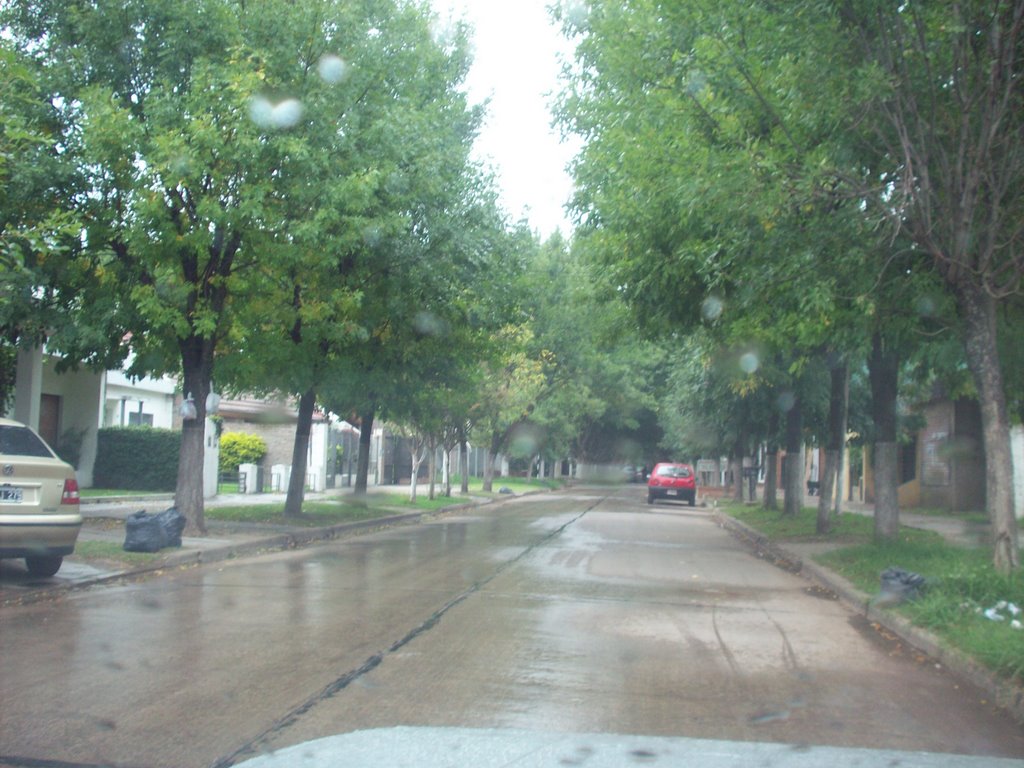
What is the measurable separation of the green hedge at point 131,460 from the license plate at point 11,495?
702 inches

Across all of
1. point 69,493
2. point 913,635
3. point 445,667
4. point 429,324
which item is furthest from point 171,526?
point 913,635

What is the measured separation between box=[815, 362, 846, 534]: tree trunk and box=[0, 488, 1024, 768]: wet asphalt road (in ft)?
22.2

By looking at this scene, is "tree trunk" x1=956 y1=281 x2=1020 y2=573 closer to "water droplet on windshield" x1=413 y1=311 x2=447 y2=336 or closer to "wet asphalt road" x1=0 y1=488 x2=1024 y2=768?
"wet asphalt road" x1=0 y1=488 x2=1024 y2=768

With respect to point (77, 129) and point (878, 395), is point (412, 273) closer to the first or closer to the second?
point (77, 129)

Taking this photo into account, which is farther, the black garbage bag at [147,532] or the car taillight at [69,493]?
the black garbage bag at [147,532]

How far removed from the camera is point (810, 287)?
39.2ft

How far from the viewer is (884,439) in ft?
54.9

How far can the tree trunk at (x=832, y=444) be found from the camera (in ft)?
66.0

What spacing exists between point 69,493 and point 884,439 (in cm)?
1199

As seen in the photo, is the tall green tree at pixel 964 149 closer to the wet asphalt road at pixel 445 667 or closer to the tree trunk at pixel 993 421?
the tree trunk at pixel 993 421

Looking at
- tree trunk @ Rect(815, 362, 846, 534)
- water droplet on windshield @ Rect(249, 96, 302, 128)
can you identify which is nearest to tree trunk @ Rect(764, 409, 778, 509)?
tree trunk @ Rect(815, 362, 846, 534)

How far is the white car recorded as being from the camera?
10.8 m

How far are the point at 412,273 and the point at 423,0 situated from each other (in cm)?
492

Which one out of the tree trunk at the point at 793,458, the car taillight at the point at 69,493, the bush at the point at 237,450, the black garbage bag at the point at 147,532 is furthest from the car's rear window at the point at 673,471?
the car taillight at the point at 69,493
